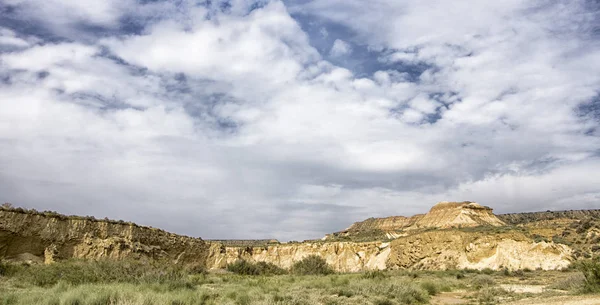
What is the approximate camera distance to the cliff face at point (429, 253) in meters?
→ 33.7

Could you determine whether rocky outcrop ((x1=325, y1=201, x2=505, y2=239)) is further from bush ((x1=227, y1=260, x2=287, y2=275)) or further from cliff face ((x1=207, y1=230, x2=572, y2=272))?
bush ((x1=227, y1=260, x2=287, y2=275))

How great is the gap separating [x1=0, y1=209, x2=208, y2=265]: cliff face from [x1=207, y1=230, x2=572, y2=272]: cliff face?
553 inches

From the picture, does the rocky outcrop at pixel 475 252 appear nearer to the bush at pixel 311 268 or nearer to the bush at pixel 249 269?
the bush at pixel 311 268

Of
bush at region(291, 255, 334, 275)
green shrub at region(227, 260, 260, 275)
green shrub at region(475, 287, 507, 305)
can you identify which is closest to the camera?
green shrub at region(475, 287, 507, 305)

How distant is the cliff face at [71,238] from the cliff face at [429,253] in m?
14.1

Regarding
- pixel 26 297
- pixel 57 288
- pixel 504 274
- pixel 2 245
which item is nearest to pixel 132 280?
pixel 57 288

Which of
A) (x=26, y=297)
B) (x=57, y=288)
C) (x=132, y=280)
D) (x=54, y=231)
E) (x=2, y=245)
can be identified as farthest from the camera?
(x=54, y=231)

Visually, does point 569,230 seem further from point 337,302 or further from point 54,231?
point 54,231

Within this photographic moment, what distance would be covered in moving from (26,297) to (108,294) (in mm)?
1951

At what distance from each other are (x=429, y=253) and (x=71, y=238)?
3348 centimetres

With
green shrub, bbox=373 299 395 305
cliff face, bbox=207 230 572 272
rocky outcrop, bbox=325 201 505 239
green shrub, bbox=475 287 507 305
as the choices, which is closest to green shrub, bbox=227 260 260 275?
cliff face, bbox=207 230 572 272

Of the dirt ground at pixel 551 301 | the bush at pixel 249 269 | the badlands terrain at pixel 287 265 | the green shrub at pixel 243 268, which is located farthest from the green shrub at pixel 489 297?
the green shrub at pixel 243 268

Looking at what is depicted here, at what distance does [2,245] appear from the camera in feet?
83.7

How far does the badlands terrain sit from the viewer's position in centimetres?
1306
